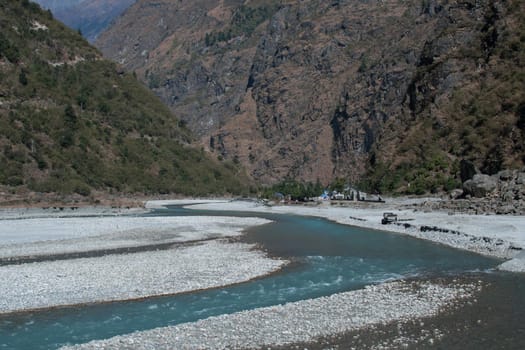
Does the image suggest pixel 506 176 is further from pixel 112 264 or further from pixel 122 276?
pixel 122 276

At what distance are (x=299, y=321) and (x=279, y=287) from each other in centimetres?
685

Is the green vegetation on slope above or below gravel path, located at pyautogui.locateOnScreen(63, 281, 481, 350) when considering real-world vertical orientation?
above

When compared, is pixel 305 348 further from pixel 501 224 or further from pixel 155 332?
pixel 501 224

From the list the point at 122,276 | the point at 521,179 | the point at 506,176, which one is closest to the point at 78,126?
the point at 506,176

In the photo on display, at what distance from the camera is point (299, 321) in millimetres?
18156

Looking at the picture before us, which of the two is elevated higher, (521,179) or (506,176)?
(506,176)

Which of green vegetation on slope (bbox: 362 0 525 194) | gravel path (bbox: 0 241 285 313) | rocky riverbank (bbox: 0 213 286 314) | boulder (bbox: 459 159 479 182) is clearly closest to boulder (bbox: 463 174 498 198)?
boulder (bbox: 459 159 479 182)

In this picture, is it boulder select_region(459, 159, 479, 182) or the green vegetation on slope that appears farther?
the green vegetation on slope

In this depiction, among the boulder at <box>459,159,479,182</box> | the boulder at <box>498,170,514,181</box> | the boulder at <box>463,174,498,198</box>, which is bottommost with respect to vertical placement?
the boulder at <box>463,174,498,198</box>

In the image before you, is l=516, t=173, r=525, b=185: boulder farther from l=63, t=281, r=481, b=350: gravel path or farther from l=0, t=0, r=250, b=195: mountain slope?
l=0, t=0, r=250, b=195: mountain slope

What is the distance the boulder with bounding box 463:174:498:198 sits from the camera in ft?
211

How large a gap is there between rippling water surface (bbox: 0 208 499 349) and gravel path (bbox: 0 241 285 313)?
1.21 meters

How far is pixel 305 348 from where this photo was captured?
15.4 metres

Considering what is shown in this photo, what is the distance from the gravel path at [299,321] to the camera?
16.0 m
